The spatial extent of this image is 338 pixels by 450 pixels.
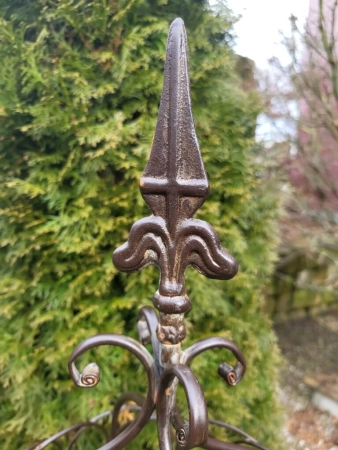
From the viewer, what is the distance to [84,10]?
1326 mm

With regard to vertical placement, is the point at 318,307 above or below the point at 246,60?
below

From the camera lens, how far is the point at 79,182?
1.41 metres

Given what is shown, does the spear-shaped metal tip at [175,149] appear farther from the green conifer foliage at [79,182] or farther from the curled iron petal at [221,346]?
the green conifer foliage at [79,182]

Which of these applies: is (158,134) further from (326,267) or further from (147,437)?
(326,267)

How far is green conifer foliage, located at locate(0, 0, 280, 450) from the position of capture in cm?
131

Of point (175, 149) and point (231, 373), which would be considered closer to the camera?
point (175, 149)

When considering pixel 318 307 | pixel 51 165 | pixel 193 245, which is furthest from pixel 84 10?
pixel 318 307

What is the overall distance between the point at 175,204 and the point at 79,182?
89 centimetres

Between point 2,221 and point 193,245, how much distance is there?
97cm

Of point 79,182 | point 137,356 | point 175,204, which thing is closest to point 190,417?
point 137,356

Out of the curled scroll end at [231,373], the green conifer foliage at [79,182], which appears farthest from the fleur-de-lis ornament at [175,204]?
the green conifer foliage at [79,182]

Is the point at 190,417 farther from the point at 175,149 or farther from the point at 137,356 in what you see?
the point at 175,149

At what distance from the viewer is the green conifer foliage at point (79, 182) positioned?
4.29ft

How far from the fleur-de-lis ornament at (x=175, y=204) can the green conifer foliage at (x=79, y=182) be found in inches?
29.1
